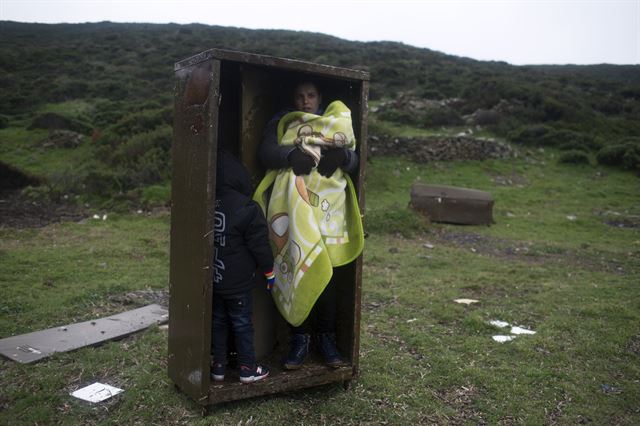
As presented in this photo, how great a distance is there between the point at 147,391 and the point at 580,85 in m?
36.0

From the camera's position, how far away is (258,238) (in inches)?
128

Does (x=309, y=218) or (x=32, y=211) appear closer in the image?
(x=309, y=218)

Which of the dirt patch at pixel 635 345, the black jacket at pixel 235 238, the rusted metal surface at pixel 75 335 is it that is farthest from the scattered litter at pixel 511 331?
the rusted metal surface at pixel 75 335

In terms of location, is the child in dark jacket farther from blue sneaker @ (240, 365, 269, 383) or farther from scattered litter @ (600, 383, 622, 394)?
scattered litter @ (600, 383, 622, 394)

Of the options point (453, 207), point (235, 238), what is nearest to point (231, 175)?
point (235, 238)

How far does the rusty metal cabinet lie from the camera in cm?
307

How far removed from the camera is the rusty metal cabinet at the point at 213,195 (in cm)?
307

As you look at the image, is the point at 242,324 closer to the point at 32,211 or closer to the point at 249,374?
the point at 249,374

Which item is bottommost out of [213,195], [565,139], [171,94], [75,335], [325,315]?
[75,335]

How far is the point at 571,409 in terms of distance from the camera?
378cm

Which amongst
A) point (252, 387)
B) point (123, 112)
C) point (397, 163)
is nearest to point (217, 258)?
point (252, 387)

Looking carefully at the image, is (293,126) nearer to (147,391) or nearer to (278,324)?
(278,324)

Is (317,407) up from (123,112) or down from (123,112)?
down

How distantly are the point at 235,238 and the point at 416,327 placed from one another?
281 centimetres
